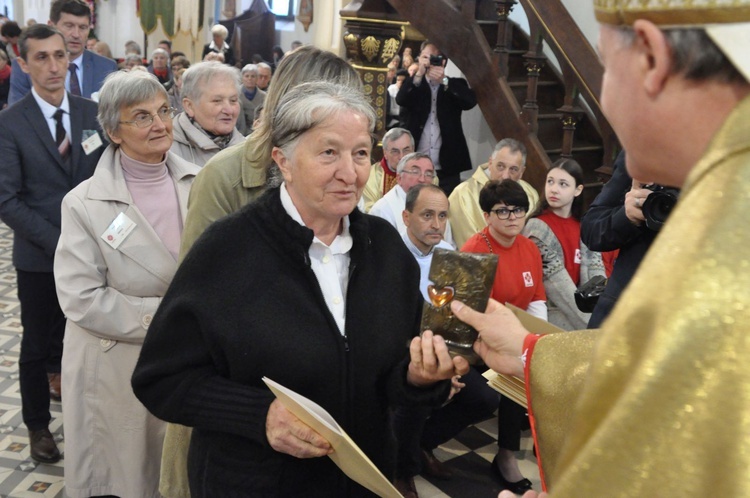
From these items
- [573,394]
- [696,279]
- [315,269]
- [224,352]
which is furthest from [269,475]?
[696,279]

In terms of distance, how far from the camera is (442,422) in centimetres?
384

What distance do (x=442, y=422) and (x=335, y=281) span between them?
2.01 meters

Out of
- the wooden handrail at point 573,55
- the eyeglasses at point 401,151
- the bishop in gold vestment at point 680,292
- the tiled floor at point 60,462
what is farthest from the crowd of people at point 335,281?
the wooden handrail at point 573,55

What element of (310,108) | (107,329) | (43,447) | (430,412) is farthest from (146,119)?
(43,447)

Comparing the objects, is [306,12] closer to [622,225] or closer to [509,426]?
[509,426]

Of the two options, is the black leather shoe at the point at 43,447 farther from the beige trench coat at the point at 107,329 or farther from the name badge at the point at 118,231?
the name badge at the point at 118,231

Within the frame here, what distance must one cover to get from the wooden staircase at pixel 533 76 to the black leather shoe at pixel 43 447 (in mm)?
4201

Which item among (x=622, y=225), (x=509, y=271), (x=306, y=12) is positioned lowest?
(x=306, y=12)

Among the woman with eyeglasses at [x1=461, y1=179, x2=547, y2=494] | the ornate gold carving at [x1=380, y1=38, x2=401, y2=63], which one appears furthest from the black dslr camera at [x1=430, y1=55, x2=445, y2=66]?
the woman with eyeglasses at [x1=461, y1=179, x2=547, y2=494]

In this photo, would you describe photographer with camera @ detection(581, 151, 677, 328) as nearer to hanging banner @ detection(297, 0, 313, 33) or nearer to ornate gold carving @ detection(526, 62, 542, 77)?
ornate gold carving @ detection(526, 62, 542, 77)

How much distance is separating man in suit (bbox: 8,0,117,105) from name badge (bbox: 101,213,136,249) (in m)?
2.28

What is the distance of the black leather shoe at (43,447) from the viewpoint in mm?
3918

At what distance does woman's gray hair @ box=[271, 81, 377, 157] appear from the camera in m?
2.01

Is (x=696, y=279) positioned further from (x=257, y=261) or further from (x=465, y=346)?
(x=257, y=261)
